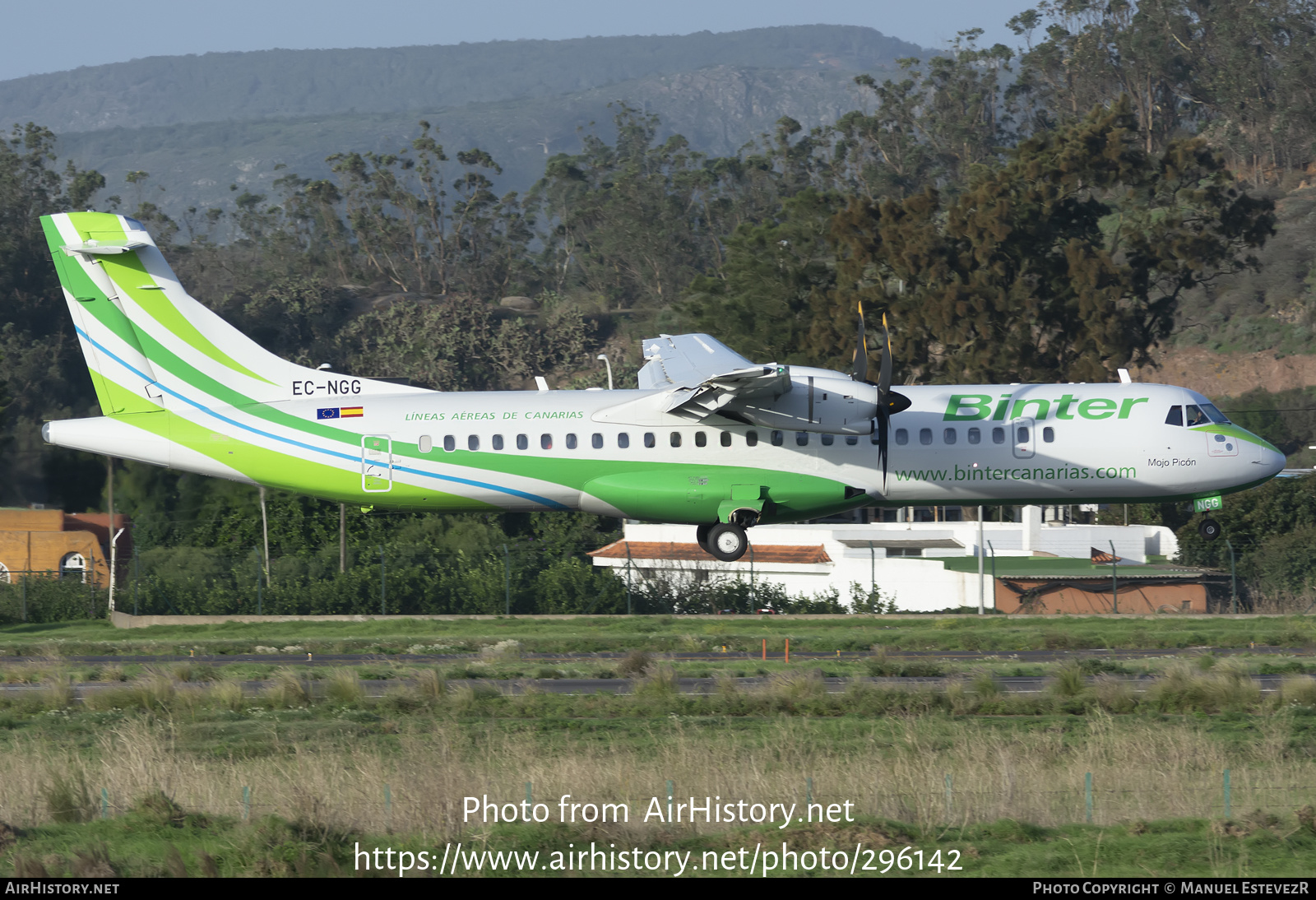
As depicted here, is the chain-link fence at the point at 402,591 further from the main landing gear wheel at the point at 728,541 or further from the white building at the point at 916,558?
the main landing gear wheel at the point at 728,541

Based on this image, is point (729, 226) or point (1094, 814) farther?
point (729, 226)

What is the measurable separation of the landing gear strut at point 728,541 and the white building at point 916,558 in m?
13.4

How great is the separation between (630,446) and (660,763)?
1320cm

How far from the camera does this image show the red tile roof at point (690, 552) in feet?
173

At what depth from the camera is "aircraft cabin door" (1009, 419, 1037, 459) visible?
1230 inches

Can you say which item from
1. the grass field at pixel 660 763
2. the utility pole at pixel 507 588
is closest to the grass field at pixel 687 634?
the utility pole at pixel 507 588

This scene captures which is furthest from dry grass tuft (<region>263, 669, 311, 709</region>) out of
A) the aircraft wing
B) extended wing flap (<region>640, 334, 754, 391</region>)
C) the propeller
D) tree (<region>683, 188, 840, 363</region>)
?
tree (<region>683, 188, 840, 363</region>)

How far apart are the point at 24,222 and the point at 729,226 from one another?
51.4 m

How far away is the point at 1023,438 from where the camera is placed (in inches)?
1232

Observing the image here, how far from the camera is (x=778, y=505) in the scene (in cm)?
3159

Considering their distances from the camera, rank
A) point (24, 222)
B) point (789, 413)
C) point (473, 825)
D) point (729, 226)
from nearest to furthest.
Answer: point (473, 825)
point (789, 413)
point (24, 222)
point (729, 226)

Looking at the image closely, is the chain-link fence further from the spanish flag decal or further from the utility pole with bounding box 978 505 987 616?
the spanish flag decal

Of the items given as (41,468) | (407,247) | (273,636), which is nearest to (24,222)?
(407,247)

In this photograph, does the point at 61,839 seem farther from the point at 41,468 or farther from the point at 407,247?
the point at 407,247
